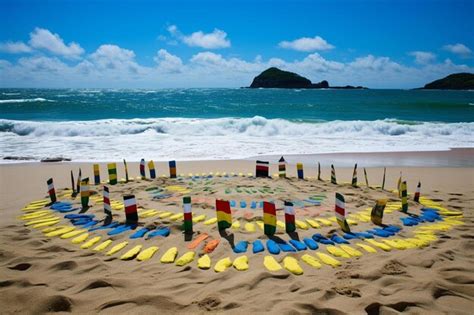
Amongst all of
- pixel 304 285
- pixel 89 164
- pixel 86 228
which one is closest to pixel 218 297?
pixel 304 285

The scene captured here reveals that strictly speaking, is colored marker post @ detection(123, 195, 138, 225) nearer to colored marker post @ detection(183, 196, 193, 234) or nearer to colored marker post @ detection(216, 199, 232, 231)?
colored marker post @ detection(183, 196, 193, 234)

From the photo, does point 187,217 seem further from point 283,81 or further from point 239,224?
point 283,81

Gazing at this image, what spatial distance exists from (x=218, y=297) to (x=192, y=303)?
277 millimetres

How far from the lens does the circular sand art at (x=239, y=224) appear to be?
4566 millimetres

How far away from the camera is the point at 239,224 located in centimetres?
570

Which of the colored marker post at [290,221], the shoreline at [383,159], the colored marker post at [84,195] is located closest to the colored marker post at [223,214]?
the colored marker post at [290,221]

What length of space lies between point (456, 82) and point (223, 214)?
14060 cm

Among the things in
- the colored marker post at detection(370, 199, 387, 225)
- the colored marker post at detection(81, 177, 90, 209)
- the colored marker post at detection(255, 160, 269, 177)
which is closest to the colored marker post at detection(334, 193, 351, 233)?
the colored marker post at detection(370, 199, 387, 225)

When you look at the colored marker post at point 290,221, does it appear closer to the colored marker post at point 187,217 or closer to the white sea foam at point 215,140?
the colored marker post at point 187,217

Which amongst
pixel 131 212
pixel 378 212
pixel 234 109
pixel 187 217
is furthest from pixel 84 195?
pixel 234 109

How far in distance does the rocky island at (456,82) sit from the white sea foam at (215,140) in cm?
11067

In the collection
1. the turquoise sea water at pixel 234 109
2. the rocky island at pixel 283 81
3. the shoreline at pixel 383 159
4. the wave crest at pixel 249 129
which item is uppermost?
the rocky island at pixel 283 81

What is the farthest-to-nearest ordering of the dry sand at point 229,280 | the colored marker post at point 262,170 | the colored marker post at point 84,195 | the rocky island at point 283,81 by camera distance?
the rocky island at point 283,81 → the colored marker post at point 262,170 → the colored marker post at point 84,195 → the dry sand at point 229,280

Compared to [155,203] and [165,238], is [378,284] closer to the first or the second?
[165,238]
